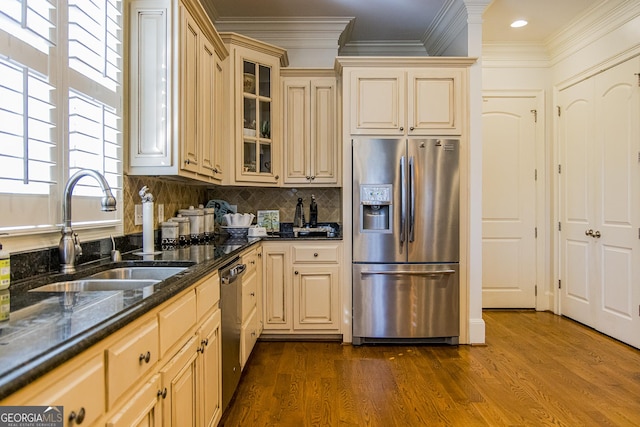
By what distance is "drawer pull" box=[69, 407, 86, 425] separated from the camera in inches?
30.0

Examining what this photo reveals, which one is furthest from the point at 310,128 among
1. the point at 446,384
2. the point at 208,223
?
the point at 446,384

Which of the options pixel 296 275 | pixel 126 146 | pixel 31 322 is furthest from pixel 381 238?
pixel 31 322

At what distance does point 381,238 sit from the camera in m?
3.25

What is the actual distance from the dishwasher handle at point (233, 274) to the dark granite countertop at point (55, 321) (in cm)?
43

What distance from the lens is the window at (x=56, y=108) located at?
4.61 ft

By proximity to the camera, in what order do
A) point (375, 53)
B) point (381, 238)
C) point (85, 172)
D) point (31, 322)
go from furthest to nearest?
point (375, 53)
point (381, 238)
point (85, 172)
point (31, 322)

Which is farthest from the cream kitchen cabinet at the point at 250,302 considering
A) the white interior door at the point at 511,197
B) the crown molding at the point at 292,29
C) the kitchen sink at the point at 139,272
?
the white interior door at the point at 511,197

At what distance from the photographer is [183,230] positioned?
9.11ft

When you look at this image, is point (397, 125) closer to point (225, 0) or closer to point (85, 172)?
point (225, 0)

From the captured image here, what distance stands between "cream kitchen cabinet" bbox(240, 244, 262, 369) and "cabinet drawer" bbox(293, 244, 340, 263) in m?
0.31

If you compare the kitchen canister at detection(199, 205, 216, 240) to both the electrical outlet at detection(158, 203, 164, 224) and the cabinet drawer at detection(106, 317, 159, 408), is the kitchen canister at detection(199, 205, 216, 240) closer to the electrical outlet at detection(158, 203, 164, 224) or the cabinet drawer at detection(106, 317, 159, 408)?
the electrical outlet at detection(158, 203, 164, 224)

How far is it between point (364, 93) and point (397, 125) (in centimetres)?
38

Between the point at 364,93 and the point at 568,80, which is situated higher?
the point at 568,80

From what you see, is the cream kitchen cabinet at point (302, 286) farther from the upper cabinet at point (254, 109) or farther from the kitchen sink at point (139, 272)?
the kitchen sink at point (139, 272)
